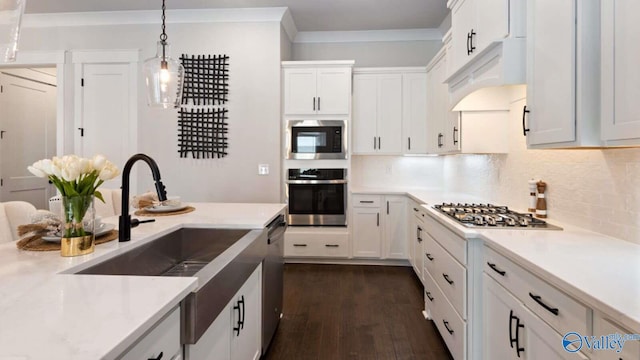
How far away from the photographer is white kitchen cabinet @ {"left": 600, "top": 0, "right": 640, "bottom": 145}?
112 cm

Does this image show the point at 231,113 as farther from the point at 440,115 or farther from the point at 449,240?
the point at 449,240

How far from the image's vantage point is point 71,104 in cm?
409

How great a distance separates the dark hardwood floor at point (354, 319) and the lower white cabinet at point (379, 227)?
268mm

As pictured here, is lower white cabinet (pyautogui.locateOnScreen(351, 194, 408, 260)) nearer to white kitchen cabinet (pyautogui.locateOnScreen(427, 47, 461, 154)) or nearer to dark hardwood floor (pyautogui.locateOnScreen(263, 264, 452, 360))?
dark hardwood floor (pyautogui.locateOnScreen(263, 264, 452, 360))

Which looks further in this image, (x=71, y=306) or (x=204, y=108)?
(x=204, y=108)

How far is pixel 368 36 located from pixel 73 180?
4.26 metres

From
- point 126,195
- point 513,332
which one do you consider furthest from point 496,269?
point 126,195

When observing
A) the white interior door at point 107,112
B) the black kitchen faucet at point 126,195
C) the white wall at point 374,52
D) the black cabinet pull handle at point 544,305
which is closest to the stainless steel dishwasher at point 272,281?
the black kitchen faucet at point 126,195

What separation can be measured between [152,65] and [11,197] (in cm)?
422

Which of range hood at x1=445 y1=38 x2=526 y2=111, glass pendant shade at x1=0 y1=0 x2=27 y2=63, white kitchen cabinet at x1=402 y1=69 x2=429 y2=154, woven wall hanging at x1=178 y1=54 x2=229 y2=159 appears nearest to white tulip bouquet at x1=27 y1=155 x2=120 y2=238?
glass pendant shade at x1=0 y1=0 x2=27 y2=63

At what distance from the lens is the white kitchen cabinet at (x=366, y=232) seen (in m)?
4.08

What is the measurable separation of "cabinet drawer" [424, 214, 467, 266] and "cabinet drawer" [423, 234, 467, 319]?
4cm

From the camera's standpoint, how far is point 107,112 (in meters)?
4.07

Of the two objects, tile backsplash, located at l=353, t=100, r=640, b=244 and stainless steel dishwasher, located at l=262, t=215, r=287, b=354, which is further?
stainless steel dishwasher, located at l=262, t=215, r=287, b=354
